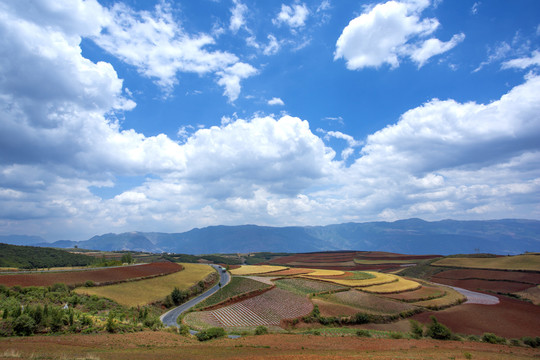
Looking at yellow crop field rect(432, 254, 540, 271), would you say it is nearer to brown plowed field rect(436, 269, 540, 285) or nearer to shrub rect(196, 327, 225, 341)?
brown plowed field rect(436, 269, 540, 285)

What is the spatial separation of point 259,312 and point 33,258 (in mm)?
131575

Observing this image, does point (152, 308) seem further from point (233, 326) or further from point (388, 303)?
point (388, 303)

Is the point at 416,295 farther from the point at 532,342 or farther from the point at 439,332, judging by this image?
the point at 439,332

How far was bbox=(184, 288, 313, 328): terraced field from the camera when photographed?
4842 centimetres

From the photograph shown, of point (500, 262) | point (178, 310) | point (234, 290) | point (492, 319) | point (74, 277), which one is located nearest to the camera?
point (492, 319)

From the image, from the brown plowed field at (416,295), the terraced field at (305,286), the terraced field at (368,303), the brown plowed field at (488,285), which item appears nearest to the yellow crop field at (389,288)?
the brown plowed field at (416,295)

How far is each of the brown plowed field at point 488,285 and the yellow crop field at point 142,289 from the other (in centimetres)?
9034

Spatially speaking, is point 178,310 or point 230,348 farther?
point 178,310

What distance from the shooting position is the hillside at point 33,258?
116506mm

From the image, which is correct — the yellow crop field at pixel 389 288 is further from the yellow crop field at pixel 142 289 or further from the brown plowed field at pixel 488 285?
the yellow crop field at pixel 142 289

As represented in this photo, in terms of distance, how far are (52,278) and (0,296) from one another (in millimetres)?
14967

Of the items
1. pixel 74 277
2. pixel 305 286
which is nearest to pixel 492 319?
pixel 305 286

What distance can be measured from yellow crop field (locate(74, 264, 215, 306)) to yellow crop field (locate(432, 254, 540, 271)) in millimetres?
112228

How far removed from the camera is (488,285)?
91.9 meters
